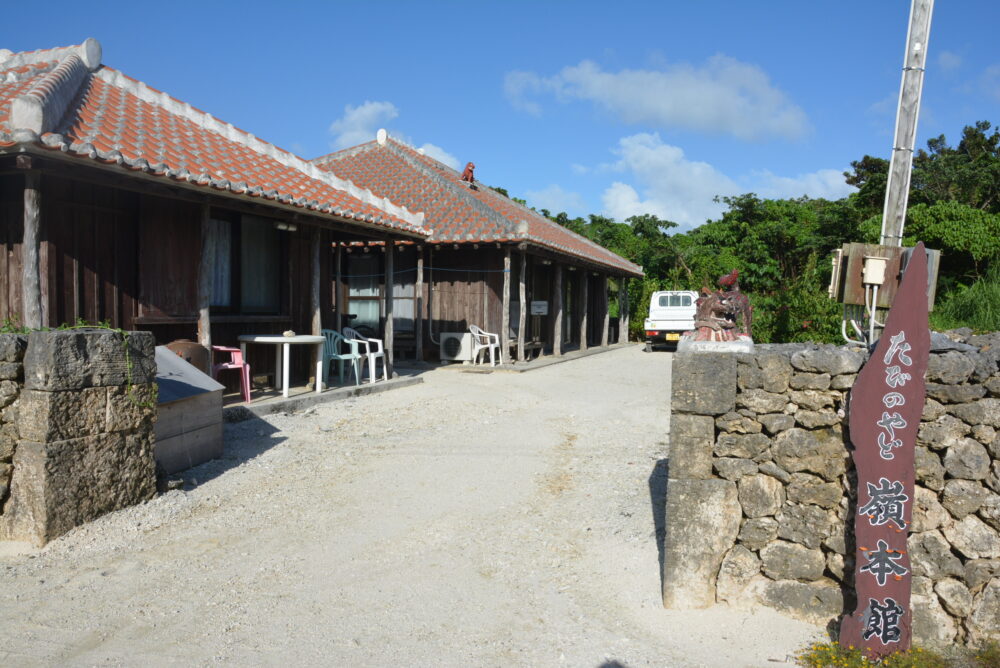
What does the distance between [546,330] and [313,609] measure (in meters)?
16.0

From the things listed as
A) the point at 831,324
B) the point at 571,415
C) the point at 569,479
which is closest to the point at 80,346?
the point at 569,479

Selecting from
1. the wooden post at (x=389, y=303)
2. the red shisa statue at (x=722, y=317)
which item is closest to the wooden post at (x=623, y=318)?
the wooden post at (x=389, y=303)

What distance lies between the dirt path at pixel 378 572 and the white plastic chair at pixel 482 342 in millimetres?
7198

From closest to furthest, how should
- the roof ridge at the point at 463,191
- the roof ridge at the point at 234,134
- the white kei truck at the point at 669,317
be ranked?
the roof ridge at the point at 234,134 → the roof ridge at the point at 463,191 → the white kei truck at the point at 669,317

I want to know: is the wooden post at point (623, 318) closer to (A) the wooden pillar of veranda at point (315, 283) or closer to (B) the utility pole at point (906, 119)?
(A) the wooden pillar of veranda at point (315, 283)

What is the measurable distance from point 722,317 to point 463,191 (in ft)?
40.9

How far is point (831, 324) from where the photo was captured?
9.55 meters

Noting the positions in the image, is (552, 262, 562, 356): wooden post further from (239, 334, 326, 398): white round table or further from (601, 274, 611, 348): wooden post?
(239, 334, 326, 398): white round table

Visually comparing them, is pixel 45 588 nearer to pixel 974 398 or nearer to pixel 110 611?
pixel 110 611

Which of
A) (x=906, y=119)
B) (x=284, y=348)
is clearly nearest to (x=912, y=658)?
(x=906, y=119)

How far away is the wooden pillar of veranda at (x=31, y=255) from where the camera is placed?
602 centimetres

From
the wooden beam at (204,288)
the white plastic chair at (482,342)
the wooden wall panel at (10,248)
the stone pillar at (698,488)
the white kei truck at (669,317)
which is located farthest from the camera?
the white kei truck at (669,317)

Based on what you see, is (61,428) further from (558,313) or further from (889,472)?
(558,313)

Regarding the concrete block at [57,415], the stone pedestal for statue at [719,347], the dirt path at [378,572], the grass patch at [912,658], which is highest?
the stone pedestal for statue at [719,347]
